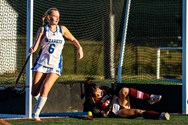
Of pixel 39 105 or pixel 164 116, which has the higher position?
pixel 39 105

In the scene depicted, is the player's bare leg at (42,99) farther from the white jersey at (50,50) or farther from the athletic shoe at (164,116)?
the athletic shoe at (164,116)

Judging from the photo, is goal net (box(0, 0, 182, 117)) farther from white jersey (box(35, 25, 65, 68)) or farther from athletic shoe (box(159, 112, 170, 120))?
athletic shoe (box(159, 112, 170, 120))

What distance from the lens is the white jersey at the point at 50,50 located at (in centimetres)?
893

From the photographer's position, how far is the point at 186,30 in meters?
9.84

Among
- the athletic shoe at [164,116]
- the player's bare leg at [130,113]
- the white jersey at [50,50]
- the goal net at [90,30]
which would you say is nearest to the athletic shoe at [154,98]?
the player's bare leg at [130,113]

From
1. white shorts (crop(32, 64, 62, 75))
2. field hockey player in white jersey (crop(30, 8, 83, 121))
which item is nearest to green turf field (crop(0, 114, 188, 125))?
field hockey player in white jersey (crop(30, 8, 83, 121))

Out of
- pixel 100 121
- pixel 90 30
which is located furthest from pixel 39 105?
pixel 90 30

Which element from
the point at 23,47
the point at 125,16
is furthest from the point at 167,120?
the point at 23,47

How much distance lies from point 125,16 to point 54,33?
312 cm

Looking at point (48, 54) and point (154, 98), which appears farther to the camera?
point (154, 98)

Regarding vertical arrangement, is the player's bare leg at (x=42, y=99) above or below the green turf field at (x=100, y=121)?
above

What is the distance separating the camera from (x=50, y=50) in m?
→ 8.94

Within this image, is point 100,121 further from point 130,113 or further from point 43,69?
point 43,69

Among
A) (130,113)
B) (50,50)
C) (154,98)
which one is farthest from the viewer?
(154,98)
